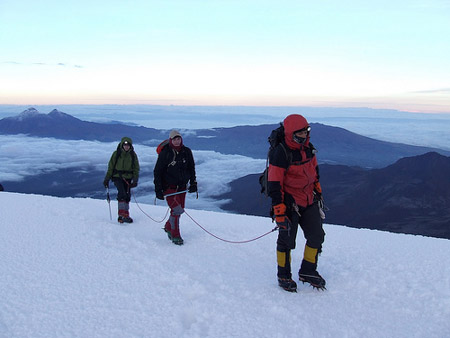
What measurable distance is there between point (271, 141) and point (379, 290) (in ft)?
7.87

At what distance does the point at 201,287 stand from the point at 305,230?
1.51 m

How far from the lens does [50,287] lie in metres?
4.16

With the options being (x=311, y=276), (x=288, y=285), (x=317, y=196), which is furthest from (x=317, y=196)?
(x=288, y=285)

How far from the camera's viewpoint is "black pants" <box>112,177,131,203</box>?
8.17 meters

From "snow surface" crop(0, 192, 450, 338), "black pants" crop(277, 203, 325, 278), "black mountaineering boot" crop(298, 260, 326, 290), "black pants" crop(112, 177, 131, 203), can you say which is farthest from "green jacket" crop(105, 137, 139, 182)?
"black mountaineering boot" crop(298, 260, 326, 290)

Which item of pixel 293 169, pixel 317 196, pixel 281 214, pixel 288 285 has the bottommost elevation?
pixel 288 285

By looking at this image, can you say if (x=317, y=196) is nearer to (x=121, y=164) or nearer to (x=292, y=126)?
(x=292, y=126)

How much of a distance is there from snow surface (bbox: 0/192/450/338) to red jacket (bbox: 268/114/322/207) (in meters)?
1.23

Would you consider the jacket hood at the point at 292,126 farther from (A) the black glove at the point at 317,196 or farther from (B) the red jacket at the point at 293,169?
(A) the black glove at the point at 317,196

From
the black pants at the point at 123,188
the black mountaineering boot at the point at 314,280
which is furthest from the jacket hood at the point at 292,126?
the black pants at the point at 123,188

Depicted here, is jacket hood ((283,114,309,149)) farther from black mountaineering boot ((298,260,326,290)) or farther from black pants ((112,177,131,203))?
black pants ((112,177,131,203))

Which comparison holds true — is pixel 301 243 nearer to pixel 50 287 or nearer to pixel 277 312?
pixel 277 312

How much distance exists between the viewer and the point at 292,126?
421 centimetres

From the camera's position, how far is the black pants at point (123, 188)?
817 cm
